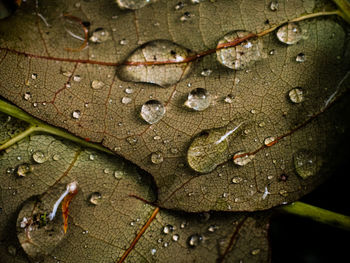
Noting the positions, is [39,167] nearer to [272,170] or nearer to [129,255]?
[129,255]

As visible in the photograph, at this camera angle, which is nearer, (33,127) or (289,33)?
(289,33)

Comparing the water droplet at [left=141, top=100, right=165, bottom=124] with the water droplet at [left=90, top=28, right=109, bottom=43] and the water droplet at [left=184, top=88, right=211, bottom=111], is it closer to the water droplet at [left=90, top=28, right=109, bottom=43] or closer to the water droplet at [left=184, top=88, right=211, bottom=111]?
the water droplet at [left=184, top=88, right=211, bottom=111]

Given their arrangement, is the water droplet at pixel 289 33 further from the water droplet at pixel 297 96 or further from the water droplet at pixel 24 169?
the water droplet at pixel 24 169

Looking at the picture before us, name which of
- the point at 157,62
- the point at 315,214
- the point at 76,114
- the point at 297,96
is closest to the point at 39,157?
the point at 76,114

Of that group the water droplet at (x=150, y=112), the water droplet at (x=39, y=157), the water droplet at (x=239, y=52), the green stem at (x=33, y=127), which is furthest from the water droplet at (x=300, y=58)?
the water droplet at (x=39, y=157)

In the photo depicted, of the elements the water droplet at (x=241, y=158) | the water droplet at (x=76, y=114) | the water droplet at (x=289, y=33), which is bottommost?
the water droplet at (x=241, y=158)

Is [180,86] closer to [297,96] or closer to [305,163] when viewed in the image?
[297,96]

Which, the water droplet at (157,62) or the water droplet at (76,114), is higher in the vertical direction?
the water droplet at (157,62)
